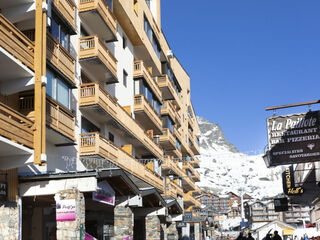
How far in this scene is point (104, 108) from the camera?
25578mm

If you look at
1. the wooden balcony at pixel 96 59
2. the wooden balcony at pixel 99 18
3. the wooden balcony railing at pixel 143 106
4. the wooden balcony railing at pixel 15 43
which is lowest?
the wooden balcony railing at pixel 15 43

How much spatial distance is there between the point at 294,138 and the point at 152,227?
36.7ft

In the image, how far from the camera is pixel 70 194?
53.7 feet

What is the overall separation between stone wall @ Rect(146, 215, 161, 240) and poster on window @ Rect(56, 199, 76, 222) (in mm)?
11961

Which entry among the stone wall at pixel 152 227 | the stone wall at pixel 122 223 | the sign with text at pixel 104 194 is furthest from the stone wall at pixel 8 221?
the stone wall at pixel 152 227

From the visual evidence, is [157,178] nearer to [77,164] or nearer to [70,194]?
[77,164]

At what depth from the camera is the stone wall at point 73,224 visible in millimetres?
16109

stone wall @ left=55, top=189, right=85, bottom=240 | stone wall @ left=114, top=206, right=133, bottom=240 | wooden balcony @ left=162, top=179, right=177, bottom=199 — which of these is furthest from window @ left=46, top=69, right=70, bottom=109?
wooden balcony @ left=162, top=179, right=177, bottom=199

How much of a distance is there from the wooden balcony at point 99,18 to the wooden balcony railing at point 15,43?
29.0 ft

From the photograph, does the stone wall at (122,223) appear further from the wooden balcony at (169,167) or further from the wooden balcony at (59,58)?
the wooden balcony at (169,167)

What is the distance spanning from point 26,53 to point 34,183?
4377 mm

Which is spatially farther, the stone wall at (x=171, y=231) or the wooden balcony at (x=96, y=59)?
the stone wall at (x=171, y=231)

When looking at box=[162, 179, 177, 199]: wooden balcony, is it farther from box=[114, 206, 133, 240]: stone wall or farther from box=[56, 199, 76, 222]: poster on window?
box=[56, 199, 76, 222]: poster on window

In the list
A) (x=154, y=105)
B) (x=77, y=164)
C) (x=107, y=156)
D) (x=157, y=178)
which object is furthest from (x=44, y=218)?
(x=154, y=105)
